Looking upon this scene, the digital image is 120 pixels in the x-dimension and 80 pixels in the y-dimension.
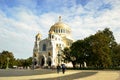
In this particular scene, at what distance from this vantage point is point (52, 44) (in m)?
119

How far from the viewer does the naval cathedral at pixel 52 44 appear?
118000 mm

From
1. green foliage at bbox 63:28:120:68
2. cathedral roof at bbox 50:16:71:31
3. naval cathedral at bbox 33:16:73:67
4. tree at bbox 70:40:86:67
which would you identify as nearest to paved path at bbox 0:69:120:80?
green foliage at bbox 63:28:120:68

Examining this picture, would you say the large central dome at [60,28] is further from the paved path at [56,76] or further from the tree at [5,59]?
the paved path at [56,76]

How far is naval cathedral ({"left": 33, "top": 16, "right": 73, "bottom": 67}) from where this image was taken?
118000 mm

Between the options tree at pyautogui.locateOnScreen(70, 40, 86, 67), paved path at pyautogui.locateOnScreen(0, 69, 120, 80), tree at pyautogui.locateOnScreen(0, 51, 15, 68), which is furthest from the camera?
tree at pyautogui.locateOnScreen(0, 51, 15, 68)

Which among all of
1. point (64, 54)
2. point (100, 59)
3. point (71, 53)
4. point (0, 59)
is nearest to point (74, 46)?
point (71, 53)

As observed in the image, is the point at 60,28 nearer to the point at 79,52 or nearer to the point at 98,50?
the point at 79,52

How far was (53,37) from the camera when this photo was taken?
121 m

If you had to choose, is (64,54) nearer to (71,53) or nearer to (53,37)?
(71,53)

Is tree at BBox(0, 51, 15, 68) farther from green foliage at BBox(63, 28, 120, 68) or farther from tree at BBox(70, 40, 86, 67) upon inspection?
tree at BBox(70, 40, 86, 67)

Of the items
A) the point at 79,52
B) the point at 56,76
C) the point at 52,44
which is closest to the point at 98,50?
the point at 79,52

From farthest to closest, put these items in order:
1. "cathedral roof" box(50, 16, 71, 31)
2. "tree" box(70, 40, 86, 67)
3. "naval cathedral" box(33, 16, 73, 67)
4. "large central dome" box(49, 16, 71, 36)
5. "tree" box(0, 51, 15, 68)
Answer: "large central dome" box(49, 16, 71, 36) < "cathedral roof" box(50, 16, 71, 31) < "tree" box(0, 51, 15, 68) < "naval cathedral" box(33, 16, 73, 67) < "tree" box(70, 40, 86, 67)

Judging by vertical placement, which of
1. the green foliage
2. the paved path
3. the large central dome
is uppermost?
the large central dome

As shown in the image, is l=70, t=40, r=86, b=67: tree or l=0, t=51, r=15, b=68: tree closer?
l=70, t=40, r=86, b=67: tree
